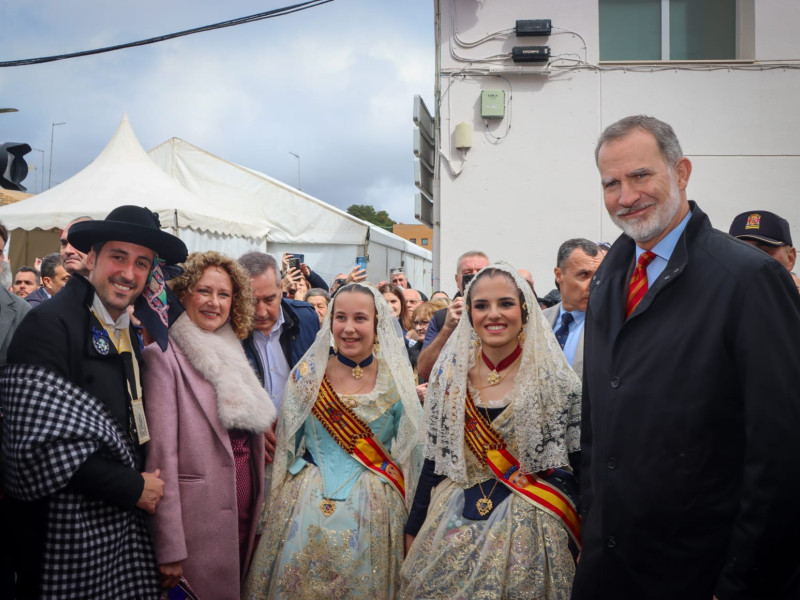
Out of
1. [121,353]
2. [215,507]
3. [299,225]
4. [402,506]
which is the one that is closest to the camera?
[121,353]

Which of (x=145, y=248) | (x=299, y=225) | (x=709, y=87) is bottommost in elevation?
(x=145, y=248)

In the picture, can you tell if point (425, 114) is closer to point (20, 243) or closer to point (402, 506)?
point (20, 243)

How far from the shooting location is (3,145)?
12.1ft

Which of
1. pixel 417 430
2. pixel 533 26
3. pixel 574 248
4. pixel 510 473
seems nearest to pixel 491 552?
pixel 510 473

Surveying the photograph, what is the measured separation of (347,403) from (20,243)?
8331 millimetres

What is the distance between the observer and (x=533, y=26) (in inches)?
298

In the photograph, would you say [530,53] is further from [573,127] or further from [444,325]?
[444,325]

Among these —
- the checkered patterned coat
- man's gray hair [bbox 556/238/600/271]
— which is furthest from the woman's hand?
man's gray hair [bbox 556/238/600/271]

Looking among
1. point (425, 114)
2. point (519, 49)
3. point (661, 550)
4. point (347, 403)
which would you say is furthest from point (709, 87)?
point (661, 550)

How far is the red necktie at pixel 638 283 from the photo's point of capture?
2117 millimetres

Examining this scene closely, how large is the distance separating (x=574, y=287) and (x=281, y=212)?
8.80 meters

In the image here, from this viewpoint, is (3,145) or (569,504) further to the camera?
(3,145)

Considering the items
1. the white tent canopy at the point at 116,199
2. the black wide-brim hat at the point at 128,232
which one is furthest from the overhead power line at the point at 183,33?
the black wide-brim hat at the point at 128,232

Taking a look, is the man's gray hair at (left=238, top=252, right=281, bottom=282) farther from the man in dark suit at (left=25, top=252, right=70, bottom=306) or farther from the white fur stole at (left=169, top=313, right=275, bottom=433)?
the man in dark suit at (left=25, top=252, right=70, bottom=306)
